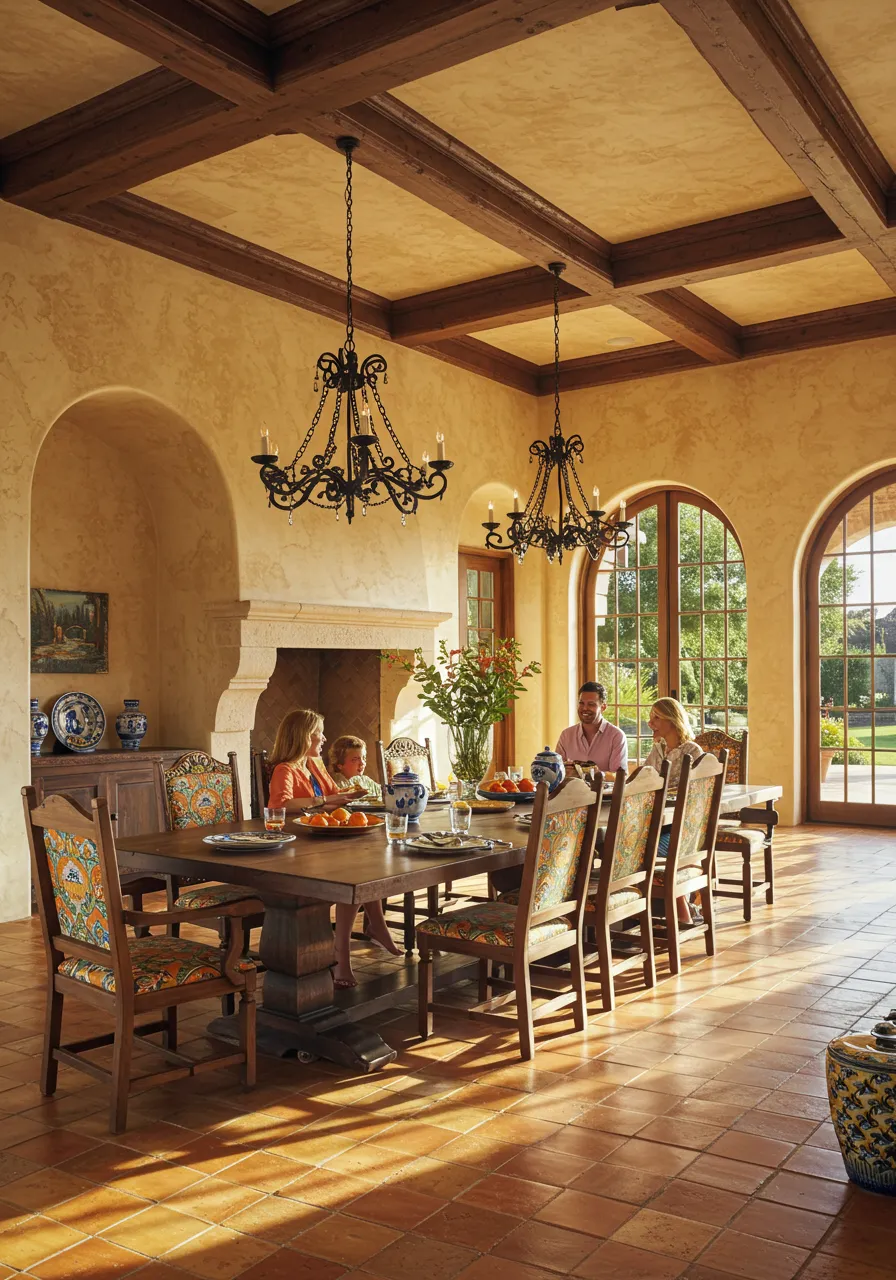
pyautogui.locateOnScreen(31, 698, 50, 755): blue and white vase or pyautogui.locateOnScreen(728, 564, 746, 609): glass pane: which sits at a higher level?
pyautogui.locateOnScreen(728, 564, 746, 609): glass pane

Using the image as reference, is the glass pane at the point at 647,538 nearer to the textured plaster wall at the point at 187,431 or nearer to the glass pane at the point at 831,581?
the glass pane at the point at 831,581

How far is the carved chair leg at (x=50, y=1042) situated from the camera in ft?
11.1

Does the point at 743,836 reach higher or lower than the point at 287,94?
lower

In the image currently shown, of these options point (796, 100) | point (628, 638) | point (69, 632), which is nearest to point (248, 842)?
point (69, 632)

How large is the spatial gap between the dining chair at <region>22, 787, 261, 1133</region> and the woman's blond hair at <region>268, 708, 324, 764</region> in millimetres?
1496

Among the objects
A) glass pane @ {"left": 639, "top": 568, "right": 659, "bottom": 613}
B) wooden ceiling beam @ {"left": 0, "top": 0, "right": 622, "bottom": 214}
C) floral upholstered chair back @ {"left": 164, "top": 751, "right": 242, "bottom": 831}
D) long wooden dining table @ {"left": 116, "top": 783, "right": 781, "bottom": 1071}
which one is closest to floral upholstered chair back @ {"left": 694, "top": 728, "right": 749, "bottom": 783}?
long wooden dining table @ {"left": 116, "top": 783, "right": 781, "bottom": 1071}

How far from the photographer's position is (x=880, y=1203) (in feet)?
8.79

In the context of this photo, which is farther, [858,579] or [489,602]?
[489,602]

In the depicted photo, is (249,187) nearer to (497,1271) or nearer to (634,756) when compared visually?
(497,1271)

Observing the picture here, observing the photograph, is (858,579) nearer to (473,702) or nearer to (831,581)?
(831,581)

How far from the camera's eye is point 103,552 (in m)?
7.16

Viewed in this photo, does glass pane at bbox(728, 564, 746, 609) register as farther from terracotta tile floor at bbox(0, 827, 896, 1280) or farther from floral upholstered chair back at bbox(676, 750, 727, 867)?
terracotta tile floor at bbox(0, 827, 896, 1280)

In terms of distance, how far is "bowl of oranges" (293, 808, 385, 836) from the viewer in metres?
4.21

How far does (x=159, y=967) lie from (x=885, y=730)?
6870 mm
